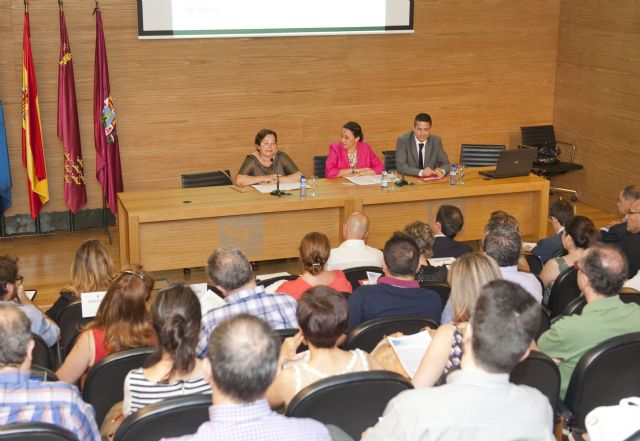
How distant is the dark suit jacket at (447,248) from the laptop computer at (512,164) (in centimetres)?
229

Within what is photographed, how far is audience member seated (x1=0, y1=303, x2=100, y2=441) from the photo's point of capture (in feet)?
8.12

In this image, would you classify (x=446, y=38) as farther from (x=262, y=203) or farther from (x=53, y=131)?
(x=53, y=131)

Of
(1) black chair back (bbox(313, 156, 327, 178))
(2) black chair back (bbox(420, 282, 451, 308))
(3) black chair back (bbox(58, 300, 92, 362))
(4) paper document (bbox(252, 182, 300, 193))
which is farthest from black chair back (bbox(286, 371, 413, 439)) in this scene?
(1) black chair back (bbox(313, 156, 327, 178))

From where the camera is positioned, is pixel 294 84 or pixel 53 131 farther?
pixel 294 84

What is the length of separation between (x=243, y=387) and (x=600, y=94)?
7.58 m

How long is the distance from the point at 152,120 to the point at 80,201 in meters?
1.04

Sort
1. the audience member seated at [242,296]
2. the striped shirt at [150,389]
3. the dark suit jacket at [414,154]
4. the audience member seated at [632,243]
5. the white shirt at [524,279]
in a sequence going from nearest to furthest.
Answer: the striped shirt at [150,389] → the audience member seated at [242,296] → the white shirt at [524,279] → the audience member seated at [632,243] → the dark suit jacket at [414,154]

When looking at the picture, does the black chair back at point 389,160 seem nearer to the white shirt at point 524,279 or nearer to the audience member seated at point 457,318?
the white shirt at point 524,279

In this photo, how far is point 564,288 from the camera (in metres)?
4.28

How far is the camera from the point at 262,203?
634 cm

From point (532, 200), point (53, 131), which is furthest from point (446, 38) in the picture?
point (53, 131)

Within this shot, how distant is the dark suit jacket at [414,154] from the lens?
7.36m

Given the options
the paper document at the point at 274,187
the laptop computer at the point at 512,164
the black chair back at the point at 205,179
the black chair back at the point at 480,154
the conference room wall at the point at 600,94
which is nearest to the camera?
the paper document at the point at 274,187

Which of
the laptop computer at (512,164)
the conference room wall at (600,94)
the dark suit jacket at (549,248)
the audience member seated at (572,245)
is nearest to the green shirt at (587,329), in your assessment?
the audience member seated at (572,245)
